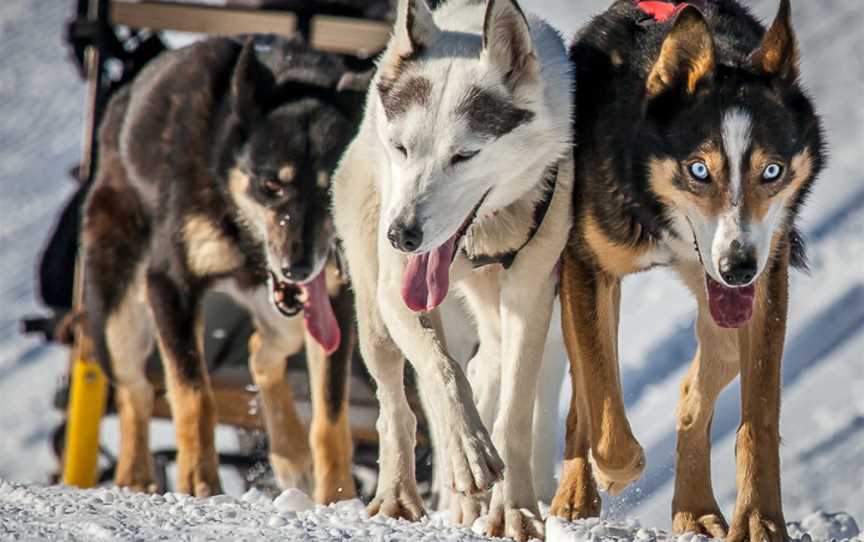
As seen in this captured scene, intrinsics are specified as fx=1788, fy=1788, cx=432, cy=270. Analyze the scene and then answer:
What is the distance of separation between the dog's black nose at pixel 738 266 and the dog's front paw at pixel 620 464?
599mm

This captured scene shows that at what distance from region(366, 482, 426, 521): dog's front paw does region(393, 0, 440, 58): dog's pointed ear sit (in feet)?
3.89

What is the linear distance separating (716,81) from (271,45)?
294 cm

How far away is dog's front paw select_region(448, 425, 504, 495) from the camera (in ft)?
13.9

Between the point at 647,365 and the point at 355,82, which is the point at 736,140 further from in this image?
the point at 647,365

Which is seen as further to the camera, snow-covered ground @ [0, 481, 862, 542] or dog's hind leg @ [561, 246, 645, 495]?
dog's hind leg @ [561, 246, 645, 495]

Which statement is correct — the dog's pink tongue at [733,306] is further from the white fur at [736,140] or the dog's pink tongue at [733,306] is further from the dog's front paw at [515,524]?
the dog's front paw at [515,524]

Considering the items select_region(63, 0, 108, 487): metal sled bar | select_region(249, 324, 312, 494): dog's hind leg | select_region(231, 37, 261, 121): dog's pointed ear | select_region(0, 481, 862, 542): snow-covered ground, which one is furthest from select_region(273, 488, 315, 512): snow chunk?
select_region(63, 0, 108, 487): metal sled bar

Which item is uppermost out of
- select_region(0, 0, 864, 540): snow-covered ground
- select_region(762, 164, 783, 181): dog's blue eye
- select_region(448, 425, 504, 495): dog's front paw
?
select_region(762, 164, 783, 181): dog's blue eye

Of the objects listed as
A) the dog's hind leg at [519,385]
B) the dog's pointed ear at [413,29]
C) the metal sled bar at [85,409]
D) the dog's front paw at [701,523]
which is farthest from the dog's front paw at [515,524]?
the metal sled bar at [85,409]

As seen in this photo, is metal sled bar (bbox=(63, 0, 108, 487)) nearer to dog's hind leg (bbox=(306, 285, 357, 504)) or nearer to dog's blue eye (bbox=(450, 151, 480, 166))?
dog's hind leg (bbox=(306, 285, 357, 504))

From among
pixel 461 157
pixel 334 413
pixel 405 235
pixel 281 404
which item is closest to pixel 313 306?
pixel 334 413

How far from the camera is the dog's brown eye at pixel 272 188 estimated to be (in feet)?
21.7

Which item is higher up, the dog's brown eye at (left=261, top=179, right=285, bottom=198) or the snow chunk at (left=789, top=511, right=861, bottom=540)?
the dog's brown eye at (left=261, top=179, right=285, bottom=198)

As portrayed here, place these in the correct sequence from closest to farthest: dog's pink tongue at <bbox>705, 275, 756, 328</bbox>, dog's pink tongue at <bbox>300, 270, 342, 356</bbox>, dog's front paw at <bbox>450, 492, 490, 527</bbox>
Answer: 1. dog's pink tongue at <bbox>705, 275, 756, 328</bbox>
2. dog's front paw at <bbox>450, 492, 490, 527</bbox>
3. dog's pink tongue at <bbox>300, 270, 342, 356</bbox>
